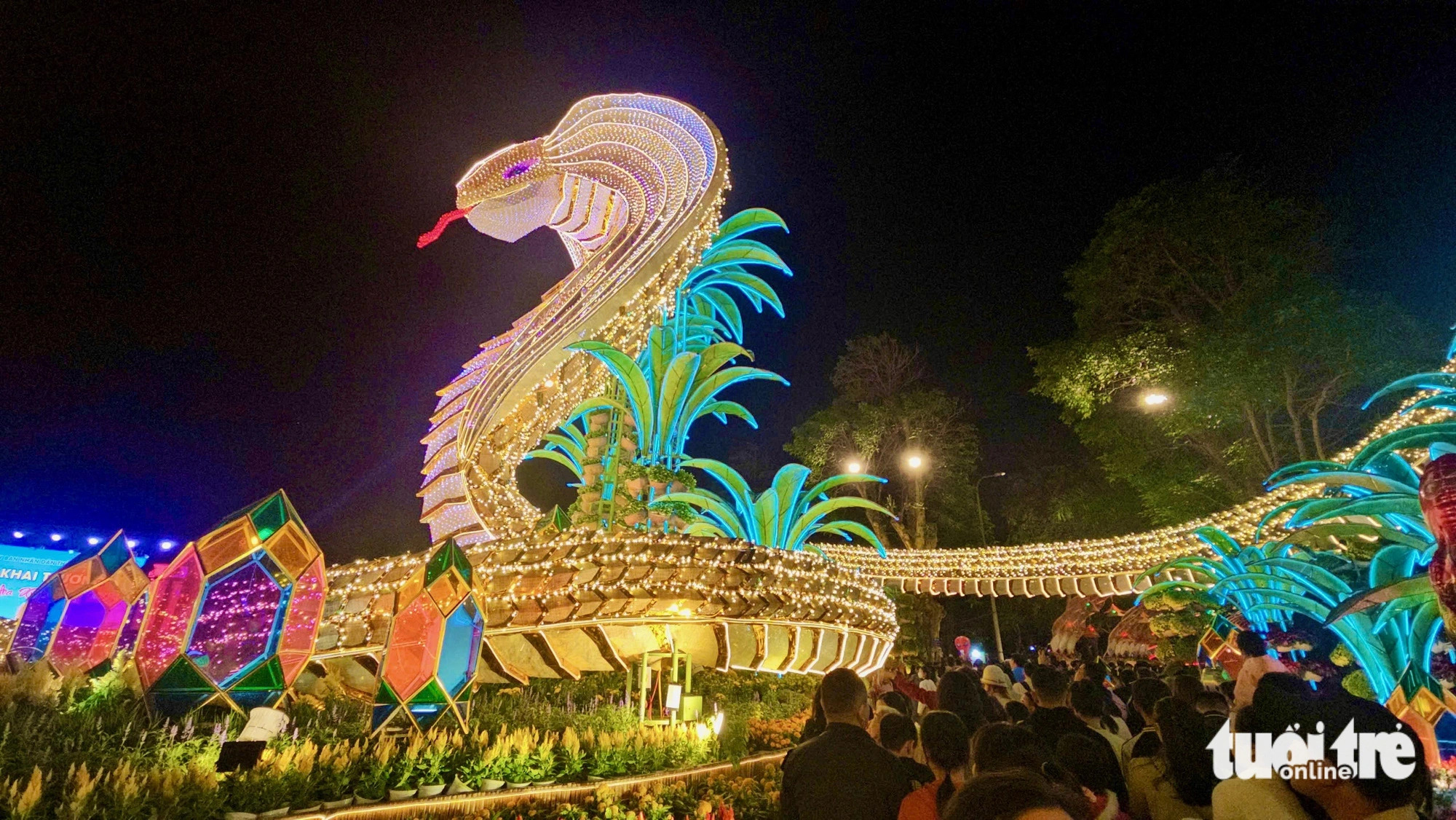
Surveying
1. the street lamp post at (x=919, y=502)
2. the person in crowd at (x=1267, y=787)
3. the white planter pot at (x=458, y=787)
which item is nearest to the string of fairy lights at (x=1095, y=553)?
the street lamp post at (x=919, y=502)

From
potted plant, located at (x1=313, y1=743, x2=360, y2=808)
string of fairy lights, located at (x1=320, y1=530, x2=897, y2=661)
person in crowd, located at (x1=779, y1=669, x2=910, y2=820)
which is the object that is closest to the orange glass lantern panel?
potted plant, located at (x1=313, y1=743, x2=360, y2=808)

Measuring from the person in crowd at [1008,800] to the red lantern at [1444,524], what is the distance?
95.1 inches

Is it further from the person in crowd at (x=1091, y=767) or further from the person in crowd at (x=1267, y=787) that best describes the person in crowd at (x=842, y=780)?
the person in crowd at (x=1267, y=787)

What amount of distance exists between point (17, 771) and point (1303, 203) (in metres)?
23.4

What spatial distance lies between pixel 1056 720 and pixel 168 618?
736 centimetres

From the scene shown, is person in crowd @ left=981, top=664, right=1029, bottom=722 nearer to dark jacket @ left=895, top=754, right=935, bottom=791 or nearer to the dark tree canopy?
dark jacket @ left=895, top=754, right=935, bottom=791

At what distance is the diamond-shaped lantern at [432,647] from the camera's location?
268 inches

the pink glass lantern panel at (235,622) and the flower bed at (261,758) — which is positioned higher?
the pink glass lantern panel at (235,622)

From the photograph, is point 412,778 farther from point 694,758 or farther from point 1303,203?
point 1303,203

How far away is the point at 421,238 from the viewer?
17.5 m

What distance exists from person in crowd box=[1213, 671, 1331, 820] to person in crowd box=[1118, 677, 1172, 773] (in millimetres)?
1154

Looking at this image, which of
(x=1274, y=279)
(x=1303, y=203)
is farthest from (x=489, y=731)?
(x=1303, y=203)

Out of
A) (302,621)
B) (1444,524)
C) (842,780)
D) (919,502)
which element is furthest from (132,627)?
(919,502)

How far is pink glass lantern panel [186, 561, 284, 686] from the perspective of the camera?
6234mm
